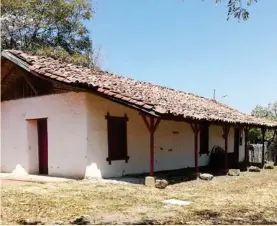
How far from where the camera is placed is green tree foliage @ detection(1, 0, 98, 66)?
991 inches

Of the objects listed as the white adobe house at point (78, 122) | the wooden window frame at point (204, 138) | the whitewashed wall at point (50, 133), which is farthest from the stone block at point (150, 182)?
the wooden window frame at point (204, 138)

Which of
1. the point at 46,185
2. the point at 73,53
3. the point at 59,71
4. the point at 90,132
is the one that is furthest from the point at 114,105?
the point at 73,53

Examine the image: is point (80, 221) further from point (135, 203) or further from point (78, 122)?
point (78, 122)

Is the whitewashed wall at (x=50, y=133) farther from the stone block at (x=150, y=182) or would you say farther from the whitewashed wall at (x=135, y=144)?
the stone block at (x=150, y=182)

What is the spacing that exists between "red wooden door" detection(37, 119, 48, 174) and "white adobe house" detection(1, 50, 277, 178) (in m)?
0.03

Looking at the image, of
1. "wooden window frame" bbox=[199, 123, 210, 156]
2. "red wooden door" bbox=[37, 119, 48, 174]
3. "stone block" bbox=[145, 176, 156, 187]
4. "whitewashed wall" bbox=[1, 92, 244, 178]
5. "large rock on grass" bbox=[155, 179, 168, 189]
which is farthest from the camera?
Answer: "wooden window frame" bbox=[199, 123, 210, 156]

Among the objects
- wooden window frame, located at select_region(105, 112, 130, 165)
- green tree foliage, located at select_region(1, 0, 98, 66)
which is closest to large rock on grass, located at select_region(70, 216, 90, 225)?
wooden window frame, located at select_region(105, 112, 130, 165)

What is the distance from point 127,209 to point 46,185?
13.3 feet

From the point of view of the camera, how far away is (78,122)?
1235 cm

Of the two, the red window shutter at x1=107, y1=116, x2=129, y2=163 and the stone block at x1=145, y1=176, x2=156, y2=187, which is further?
the red window shutter at x1=107, y1=116, x2=129, y2=163

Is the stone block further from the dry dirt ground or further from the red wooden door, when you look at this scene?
the red wooden door

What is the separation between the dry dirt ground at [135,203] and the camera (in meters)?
6.68

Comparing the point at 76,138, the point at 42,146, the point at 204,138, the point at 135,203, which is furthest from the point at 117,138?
the point at 204,138

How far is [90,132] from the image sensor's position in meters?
12.2
